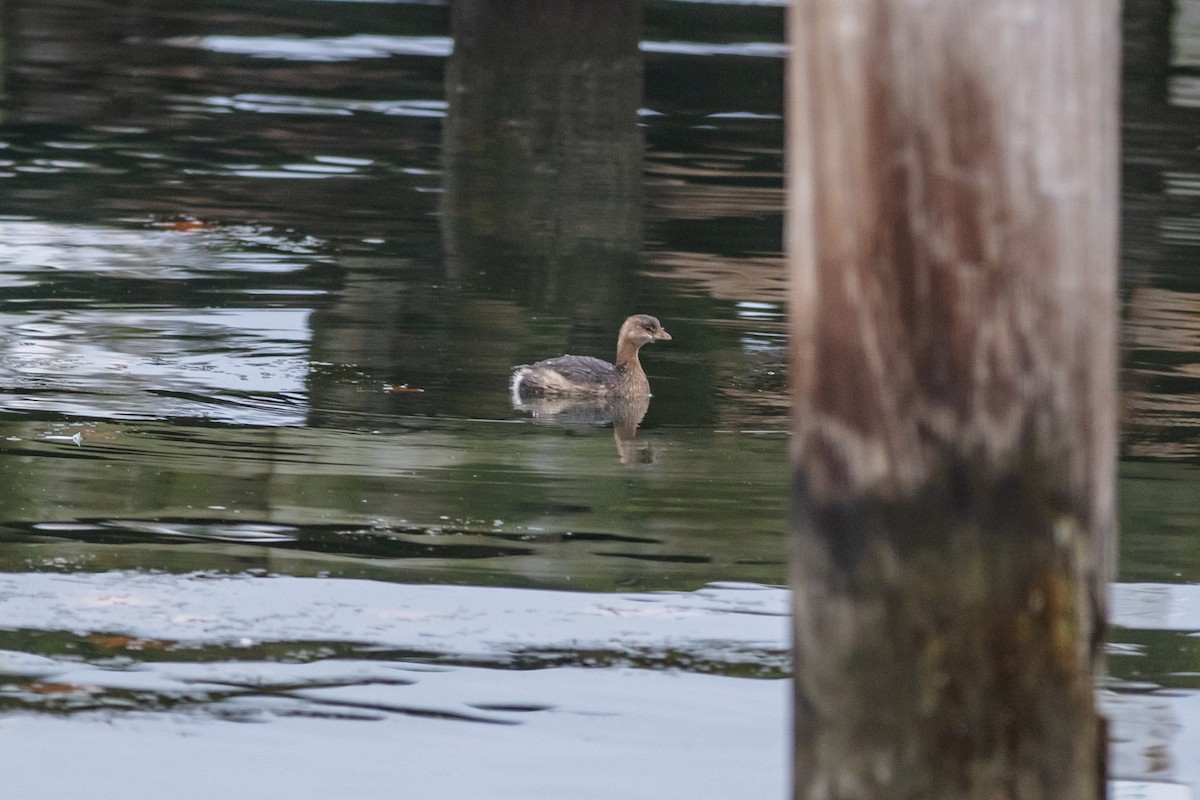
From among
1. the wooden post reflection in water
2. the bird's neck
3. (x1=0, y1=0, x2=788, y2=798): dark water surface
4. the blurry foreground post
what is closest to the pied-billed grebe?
the bird's neck

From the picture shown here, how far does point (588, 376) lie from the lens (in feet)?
35.0

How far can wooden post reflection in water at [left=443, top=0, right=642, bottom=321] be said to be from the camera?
14.2 meters

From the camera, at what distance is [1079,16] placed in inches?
161

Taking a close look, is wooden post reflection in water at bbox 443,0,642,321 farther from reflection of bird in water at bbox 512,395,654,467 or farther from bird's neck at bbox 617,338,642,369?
reflection of bird in water at bbox 512,395,654,467

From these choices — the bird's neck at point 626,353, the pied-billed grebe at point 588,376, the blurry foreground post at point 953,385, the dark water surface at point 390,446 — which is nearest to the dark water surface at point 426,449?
the dark water surface at point 390,446

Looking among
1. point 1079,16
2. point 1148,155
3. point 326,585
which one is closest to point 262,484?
point 326,585

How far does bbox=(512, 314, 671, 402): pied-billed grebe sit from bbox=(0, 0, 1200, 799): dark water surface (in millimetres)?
150

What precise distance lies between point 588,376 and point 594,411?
18cm

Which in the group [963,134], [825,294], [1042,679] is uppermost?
[963,134]

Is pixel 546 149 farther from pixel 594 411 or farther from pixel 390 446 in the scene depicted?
pixel 390 446

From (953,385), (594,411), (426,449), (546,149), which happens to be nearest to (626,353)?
(594,411)

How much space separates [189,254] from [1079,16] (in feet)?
34.7

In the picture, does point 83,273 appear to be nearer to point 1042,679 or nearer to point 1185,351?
point 1185,351

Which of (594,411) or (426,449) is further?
(594,411)
